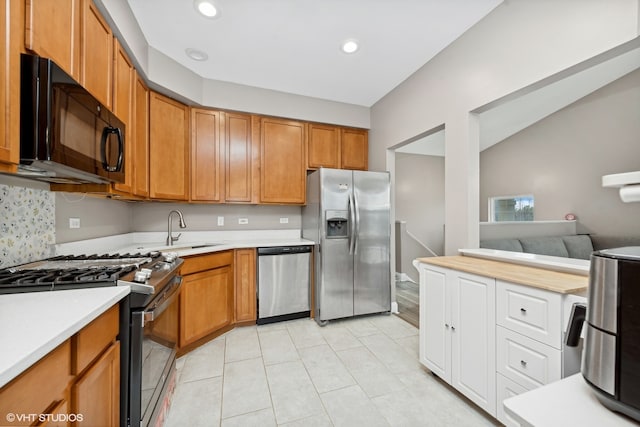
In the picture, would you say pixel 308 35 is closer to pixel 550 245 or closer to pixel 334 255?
pixel 334 255

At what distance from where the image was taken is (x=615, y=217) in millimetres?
3912

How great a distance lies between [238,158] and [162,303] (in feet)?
6.53

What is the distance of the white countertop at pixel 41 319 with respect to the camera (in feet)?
1.90

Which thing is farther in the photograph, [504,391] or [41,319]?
[504,391]

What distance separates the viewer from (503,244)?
127 inches

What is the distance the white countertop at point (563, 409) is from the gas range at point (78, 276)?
1376 mm

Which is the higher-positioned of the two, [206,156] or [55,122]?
[206,156]

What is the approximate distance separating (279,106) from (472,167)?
2.24 meters

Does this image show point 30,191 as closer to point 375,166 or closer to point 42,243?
point 42,243

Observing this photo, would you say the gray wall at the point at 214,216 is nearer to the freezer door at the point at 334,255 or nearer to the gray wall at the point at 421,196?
the freezer door at the point at 334,255

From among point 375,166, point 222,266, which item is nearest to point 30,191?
point 222,266

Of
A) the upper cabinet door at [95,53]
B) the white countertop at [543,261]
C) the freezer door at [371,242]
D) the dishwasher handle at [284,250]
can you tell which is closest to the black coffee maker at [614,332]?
the white countertop at [543,261]

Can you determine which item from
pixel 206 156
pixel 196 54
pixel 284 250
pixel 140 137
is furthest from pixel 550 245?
pixel 140 137

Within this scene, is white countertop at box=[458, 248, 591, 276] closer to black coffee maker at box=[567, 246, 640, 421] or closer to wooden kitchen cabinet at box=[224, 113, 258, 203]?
black coffee maker at box=[567, 246, 640, 421]
